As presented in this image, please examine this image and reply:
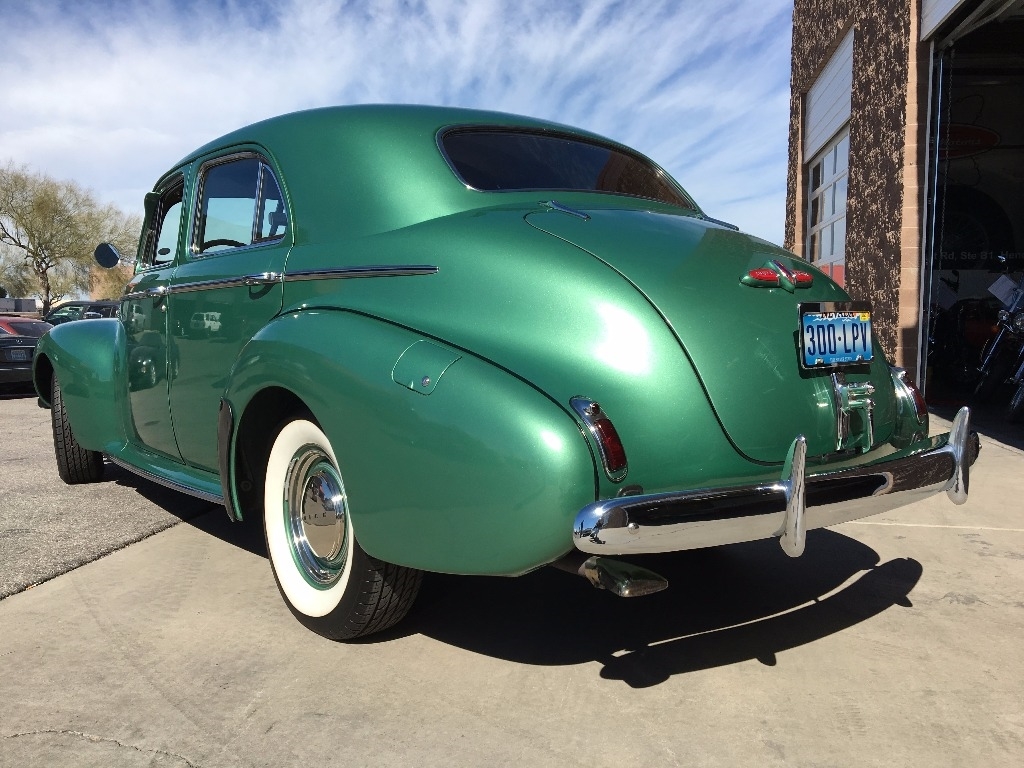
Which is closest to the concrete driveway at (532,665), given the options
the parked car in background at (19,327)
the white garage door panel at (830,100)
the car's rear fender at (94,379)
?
the car's rear fender at (94,379)

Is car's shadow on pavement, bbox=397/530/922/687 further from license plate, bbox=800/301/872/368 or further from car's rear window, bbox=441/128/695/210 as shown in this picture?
car's rear window, bbox=441/128/695/210

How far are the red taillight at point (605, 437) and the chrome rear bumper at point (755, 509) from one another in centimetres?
9

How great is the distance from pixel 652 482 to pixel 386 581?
2.88 feet

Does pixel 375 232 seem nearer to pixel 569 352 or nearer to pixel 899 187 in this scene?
pixel 569 352

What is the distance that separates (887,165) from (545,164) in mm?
6516

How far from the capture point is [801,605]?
2930 millimetres

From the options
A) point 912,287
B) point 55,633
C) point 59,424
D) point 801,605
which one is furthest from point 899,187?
point 55,633

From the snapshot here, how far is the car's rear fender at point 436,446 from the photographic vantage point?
74.7 inches

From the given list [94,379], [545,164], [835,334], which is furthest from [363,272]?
[94,379]

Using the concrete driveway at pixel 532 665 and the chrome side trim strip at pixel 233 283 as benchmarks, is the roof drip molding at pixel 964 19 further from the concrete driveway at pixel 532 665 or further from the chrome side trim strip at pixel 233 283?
the chrome side trim strip at pixel 233 283

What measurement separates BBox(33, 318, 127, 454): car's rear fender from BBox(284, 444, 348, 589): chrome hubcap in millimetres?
1625

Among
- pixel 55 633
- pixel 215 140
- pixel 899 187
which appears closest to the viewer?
pixel 55 633

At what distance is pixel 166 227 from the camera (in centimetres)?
411

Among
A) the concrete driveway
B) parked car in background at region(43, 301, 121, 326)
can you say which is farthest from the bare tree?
the concrete driveway
